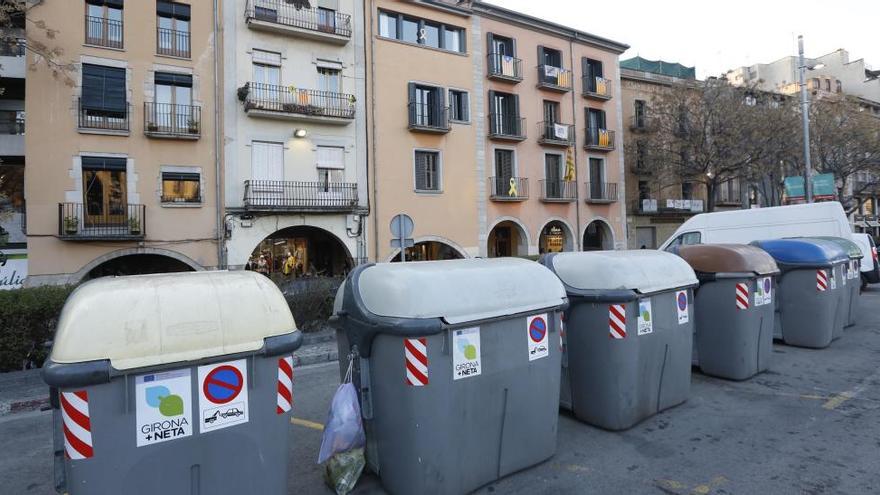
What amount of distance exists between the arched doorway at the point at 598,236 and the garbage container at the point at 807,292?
730 inches

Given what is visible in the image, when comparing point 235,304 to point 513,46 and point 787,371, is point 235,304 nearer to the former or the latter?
point 787,371

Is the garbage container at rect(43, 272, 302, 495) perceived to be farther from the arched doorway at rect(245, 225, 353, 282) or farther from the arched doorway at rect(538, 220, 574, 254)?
the arched doorway at rect(538, 220, 574, 254)

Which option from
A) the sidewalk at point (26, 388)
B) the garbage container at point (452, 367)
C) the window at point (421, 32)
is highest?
the window at point (421, 32)

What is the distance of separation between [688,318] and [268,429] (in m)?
4.73

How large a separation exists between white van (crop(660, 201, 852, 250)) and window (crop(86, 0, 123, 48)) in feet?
61.9

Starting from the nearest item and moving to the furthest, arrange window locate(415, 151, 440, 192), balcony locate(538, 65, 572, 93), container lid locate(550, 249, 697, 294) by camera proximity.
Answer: container lid locate(550, 249, 697, 294) → window locate(415, 151, 440, 192) → balcony locate(538, 65, 572, 93)

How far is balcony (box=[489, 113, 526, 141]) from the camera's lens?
23.0 m

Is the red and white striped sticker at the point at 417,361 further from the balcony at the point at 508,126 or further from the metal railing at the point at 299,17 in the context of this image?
the balcony at the point at 508,126

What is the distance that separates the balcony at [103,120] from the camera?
50.7ft

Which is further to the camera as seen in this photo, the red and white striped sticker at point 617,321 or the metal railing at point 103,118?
the metal railing at point 103,118

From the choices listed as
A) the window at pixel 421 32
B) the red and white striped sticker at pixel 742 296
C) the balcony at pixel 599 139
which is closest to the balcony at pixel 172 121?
the window at pixel 421 32

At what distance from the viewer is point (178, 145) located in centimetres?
1656

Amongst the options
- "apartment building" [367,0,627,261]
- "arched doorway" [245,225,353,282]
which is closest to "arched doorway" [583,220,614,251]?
"apartment building" [367,0,627,261]

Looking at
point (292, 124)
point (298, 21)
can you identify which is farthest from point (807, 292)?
point (298, 21)
